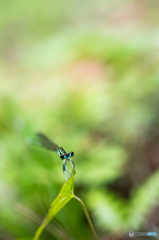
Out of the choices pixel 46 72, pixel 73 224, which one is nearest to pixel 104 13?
pixel 46 72

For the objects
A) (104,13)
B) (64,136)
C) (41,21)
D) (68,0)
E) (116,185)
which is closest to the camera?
(116,185)

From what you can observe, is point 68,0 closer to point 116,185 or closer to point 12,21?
point 12,21

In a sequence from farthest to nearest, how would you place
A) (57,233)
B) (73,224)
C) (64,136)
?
1. (64,136)
2. (73,224)
3. (57,233)

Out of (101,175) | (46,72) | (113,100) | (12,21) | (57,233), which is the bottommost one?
(57,233)

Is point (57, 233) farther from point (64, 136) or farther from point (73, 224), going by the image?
point (64, 136)

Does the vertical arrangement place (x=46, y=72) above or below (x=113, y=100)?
above

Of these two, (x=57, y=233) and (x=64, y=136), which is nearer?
(x=57, y=233)

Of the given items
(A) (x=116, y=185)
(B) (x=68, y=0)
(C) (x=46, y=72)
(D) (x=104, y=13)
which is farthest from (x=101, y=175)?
(B) (x=68, y=0)
